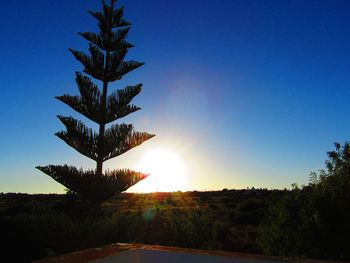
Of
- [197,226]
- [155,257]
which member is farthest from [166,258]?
[197,226]

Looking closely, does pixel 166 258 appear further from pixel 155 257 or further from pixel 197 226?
pixel 197 226

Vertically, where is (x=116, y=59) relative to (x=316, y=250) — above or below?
above

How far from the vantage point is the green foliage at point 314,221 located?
1084 cm

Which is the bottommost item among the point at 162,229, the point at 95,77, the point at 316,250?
the point at 316,250

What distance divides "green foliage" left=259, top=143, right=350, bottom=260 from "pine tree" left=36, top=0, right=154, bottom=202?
474cm

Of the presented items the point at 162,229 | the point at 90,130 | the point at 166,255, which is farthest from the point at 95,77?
the point at 166,255

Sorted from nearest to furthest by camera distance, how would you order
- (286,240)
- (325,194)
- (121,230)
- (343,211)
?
(121,230), (343,211), (325,194), (286,240)

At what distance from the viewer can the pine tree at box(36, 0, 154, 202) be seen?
11578mm

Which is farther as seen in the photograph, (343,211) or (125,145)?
(125,145)

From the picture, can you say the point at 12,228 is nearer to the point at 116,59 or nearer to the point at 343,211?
the point at 116,59

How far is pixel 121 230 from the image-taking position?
32.4 feet

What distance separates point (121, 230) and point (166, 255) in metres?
6.09

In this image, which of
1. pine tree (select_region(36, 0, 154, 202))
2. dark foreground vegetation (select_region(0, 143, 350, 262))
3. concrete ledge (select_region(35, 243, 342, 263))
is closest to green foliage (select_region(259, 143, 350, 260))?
dark foreground vegetation (select_region(0, 143, 350, 262))

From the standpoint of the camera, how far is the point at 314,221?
447 inches
